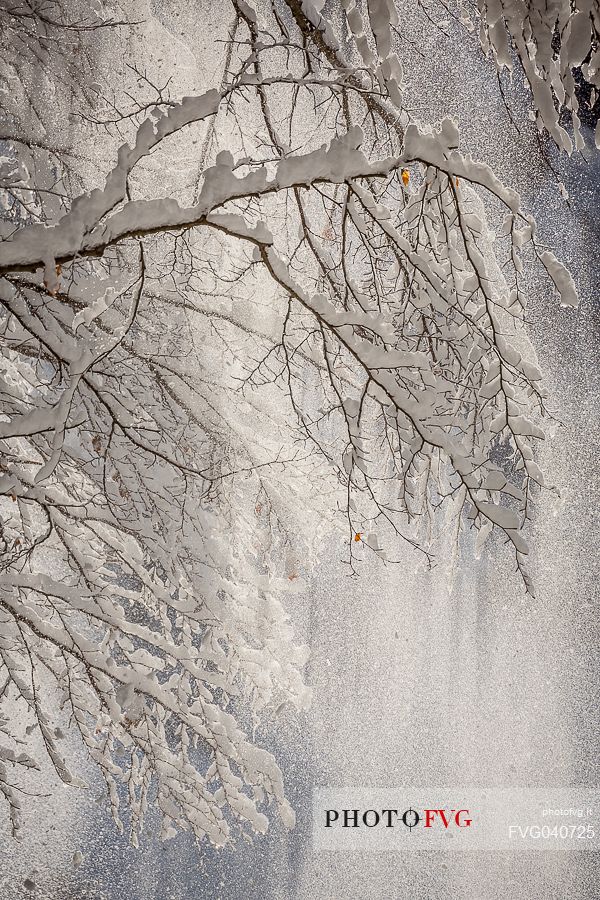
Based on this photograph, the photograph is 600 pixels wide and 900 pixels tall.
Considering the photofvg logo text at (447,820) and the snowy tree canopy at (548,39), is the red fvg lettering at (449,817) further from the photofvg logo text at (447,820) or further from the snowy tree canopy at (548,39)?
the snowy tree canopy at (548,39)

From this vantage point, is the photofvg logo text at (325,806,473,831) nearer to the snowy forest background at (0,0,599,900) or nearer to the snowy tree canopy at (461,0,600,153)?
the snowy forest background at (0,0,599,900)

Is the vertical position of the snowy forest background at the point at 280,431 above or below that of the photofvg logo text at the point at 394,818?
above

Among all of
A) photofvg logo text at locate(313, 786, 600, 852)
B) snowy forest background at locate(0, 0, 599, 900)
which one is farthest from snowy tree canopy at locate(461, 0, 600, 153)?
photofvg logo text at locate(313, 786, 600, 852)

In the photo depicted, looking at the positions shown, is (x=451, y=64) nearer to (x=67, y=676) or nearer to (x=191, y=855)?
(x=67, y=676)

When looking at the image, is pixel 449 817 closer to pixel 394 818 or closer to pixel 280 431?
pixel 394 818

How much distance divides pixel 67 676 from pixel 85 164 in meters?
0.99

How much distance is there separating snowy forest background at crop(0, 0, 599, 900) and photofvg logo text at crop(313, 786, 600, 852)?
0.20 ft

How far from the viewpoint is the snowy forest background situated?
82 centimetres

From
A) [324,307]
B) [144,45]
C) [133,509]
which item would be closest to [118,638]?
[133,509]

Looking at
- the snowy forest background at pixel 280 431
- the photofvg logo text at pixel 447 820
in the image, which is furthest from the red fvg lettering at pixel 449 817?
the snowy forest background at pixel 280 431

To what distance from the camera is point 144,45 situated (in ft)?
5.25

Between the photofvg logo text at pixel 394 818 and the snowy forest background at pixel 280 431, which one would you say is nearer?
the snowy forest background at pixel 280 431

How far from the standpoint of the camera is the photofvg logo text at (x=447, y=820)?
2629 millimetres

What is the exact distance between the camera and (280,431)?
5.75ft
